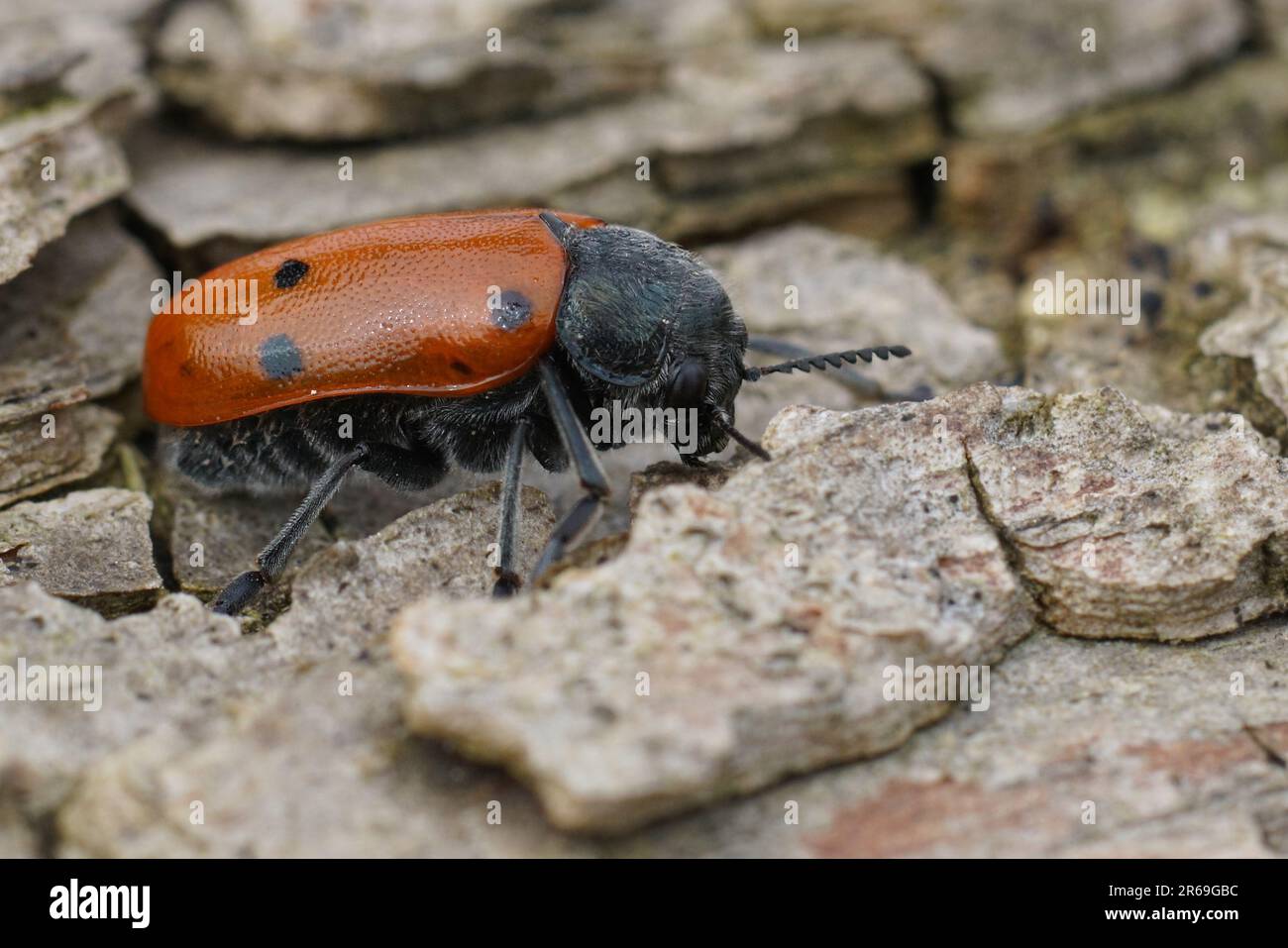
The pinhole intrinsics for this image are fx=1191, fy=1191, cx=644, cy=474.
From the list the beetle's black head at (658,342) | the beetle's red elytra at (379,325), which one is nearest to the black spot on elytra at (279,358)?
the beetle's red elytra at (379,325)

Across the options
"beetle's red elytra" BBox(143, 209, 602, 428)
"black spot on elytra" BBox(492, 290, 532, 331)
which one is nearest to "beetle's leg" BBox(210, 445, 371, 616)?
"beetle's red elytra" BBox(143, 209, 602, 428)

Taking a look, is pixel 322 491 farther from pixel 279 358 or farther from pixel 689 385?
pixel 689 385

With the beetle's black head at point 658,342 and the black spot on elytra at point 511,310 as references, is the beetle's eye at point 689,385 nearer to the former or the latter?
the beetle's black head at point 658,342

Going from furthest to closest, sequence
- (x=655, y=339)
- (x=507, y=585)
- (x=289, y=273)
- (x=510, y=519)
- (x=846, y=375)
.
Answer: (x=846, y=375) → (x=289, y=273) → (x=655, y=339) → (x=510, y=519) → (x=507, y=585)

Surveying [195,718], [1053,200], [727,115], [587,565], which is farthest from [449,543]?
[1053,200]

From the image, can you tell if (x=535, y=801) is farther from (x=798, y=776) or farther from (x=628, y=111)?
(x=628, y=111)

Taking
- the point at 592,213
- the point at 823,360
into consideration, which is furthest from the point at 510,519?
the point at 592,213

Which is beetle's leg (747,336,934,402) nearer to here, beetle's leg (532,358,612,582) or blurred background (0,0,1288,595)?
blurred background (0,0,1288,595)
